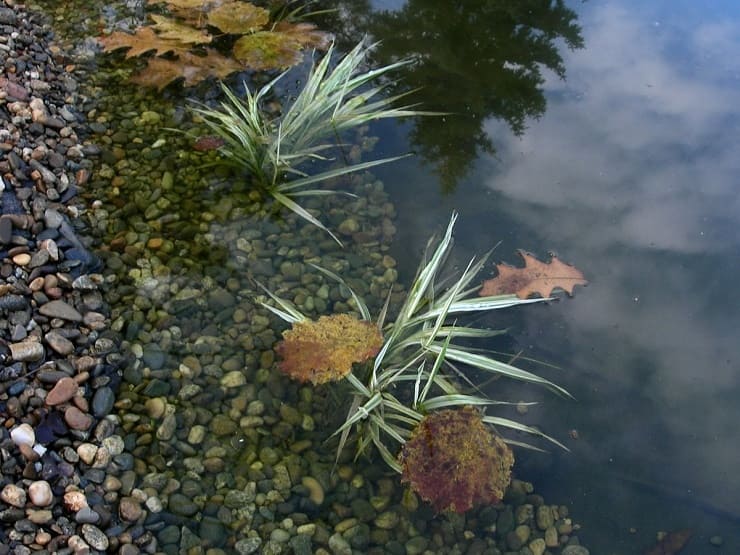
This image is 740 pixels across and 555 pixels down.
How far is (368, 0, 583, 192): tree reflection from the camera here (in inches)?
128

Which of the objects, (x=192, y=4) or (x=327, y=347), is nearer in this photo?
(x=327, y=347)

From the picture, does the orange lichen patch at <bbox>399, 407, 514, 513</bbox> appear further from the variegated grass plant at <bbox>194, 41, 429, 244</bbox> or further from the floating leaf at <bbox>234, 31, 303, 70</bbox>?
the floating leaf at <bbox>234, 31, 303, 70</bbox>

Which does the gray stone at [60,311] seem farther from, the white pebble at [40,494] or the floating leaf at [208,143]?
the floating leaf at [208,143]

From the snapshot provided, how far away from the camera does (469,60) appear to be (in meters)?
3.56

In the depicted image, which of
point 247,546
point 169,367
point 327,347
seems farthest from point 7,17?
point 247,546

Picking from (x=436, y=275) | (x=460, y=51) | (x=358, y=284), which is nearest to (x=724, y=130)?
(x=460, y=51)

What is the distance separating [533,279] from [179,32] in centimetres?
199

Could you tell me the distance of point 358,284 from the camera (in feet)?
8.79

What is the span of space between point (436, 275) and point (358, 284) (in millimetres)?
303

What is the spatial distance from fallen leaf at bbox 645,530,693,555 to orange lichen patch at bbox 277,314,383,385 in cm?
103

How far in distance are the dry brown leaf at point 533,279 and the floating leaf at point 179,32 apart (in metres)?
1.74

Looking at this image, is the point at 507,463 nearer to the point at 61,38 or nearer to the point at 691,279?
the point at 691,279

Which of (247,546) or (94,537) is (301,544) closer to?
(247,546)

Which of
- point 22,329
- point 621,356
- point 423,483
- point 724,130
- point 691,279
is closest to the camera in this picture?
point 423,483
